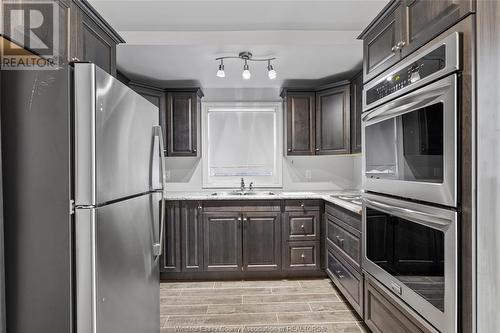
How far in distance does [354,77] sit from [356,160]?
1160mm

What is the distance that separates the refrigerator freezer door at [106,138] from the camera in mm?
1126

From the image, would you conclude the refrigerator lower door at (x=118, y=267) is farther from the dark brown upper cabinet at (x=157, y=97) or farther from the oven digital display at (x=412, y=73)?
the dark brown upper cabinet at (x=157, y=97)

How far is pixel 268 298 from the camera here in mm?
2791

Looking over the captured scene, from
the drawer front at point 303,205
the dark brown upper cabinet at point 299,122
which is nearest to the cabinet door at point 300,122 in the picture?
the dark brown upper cabinet at point 299,122

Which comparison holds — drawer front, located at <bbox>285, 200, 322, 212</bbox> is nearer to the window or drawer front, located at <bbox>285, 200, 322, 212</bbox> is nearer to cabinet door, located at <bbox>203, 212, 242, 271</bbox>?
cabinet door, located at <bbox>203, 212, 242, 271</bbox>

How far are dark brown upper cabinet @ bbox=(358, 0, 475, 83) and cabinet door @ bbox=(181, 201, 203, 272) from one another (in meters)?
2.17

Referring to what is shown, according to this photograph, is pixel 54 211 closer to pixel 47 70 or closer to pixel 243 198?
pixel 47 70

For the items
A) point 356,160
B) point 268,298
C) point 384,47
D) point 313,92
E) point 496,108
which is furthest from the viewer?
point 356,160

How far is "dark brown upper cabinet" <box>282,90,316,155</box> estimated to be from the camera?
3633 millimetres

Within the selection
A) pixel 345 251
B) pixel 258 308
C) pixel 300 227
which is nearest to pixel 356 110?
pixel 300 227

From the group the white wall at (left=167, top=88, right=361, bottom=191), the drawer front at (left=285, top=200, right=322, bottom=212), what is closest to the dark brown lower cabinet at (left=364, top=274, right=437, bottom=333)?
the drawer front at (left=285, top=200, right=322, bottom=212)

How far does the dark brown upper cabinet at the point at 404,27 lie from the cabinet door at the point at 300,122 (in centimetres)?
160

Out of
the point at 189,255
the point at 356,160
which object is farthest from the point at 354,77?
the point at 189,255

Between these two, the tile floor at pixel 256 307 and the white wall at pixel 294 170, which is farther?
the white wall at pixel 294 170
